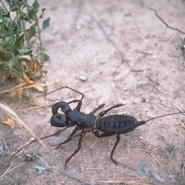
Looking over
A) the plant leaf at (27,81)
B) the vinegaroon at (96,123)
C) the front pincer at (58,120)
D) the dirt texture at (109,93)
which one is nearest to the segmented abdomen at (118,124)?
the vinegaroon at (96,123)

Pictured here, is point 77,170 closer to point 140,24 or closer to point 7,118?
point 7,118

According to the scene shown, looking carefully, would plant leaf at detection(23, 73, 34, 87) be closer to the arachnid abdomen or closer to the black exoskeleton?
the black exoskeleton

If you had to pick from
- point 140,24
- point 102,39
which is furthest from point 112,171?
point 140,24

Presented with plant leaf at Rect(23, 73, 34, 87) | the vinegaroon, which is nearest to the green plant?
plant leaf at Rect(23, 73, 34, 87)

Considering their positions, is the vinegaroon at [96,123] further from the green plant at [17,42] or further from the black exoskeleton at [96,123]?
the green plant at [17,42]

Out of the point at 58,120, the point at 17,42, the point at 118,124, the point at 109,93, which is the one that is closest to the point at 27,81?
the point at 17,42

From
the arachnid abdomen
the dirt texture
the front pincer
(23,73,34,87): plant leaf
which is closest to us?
the dirt texture
